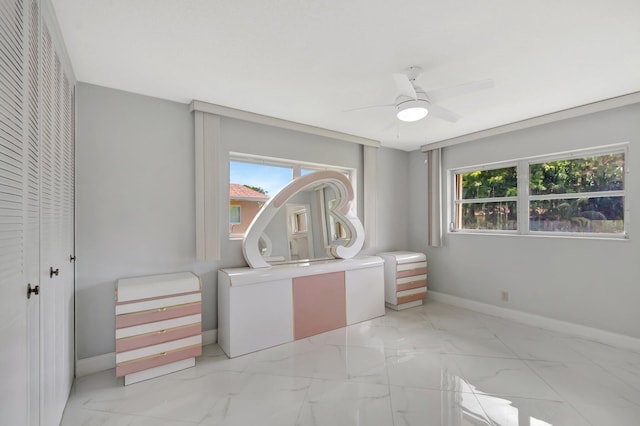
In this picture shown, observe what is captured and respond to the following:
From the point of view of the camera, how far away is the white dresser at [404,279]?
4055mm

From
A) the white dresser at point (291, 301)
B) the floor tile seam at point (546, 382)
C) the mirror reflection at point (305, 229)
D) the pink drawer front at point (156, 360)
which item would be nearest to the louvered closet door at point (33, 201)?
the pink drawer front at point (156, 360)

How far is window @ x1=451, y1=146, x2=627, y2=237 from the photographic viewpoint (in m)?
3.04

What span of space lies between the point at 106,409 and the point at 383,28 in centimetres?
312

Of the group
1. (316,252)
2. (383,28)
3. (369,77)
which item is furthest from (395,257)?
(383,28)

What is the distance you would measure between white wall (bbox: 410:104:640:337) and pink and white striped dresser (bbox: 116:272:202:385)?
3582 millimetres

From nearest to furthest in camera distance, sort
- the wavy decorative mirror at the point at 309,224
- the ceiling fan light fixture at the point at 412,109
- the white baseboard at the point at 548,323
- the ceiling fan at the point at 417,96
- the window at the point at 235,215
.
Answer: the ceiling fan at the point at 417,96 < the ceiling fan light fixture at the point at 412,109 < the white baseboard at the point at 548,323 < the wavy decorative mirror at the point at 309,224 < the window at the point at 235,215

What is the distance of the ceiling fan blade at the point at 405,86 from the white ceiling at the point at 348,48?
207mm

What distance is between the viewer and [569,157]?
130 inches

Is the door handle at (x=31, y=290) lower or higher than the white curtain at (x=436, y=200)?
lower

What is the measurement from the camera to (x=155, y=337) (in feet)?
7.64

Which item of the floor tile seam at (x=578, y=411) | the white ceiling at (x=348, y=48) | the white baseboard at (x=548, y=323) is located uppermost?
the white ceiling at (x=348, y=48)

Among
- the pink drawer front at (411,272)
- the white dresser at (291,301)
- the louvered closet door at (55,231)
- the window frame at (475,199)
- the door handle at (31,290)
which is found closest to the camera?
the door handle at (31,290)

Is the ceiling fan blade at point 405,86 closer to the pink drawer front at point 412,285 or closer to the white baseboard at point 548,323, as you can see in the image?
the pink drawer front at point 412,285

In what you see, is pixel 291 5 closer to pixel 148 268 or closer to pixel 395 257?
pixel 148 268
